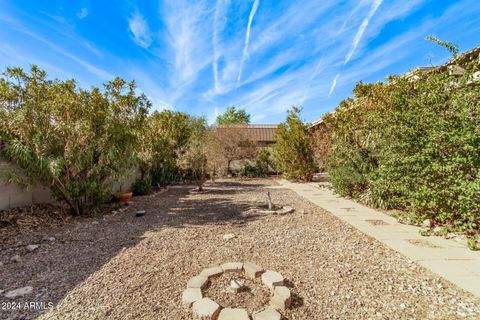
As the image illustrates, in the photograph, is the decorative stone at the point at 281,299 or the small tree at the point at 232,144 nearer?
the decorative stone at the point at 281,299

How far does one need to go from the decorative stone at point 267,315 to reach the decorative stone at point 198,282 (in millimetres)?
675

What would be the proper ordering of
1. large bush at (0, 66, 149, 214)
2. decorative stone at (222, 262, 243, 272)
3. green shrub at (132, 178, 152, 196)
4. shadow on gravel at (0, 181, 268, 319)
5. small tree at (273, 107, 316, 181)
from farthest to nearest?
small tree at (273, 107, 316, 181) < green shrub at (132, 178, 152, 196) < large bush at (0, 66, 149, 214) < decorative stone at (222, 262, 243, 272) < shadow on gravel at (0, 181, 268, 319)

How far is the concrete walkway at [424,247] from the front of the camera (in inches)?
99.9

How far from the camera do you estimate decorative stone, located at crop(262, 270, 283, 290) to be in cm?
226

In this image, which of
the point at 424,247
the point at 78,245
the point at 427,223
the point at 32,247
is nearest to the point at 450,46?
the point at 427,223

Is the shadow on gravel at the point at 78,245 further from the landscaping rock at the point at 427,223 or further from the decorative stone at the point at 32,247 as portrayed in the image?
the landscaping rock at the point at 427,223

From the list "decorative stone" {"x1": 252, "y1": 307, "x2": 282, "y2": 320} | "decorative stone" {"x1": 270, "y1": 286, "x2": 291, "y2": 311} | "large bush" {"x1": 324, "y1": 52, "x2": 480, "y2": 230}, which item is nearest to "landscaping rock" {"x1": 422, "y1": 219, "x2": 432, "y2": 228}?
"large bush" {"x1": 324, "y1": 52, "x2": 480, "y2": 230}

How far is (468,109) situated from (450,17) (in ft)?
12.9

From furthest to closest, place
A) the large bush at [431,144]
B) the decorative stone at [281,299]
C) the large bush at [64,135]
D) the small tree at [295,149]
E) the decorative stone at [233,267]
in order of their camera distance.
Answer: the small tree at [295,149] < the large bush at [64,135] < the large bush at [431,144] < the decorative stone at [233,267] < the decorative stone at [281,299]

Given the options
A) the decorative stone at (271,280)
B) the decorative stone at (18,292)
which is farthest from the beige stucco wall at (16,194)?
the decorative stone at (271,280)

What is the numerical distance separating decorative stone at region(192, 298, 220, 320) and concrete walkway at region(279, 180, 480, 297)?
252 cm

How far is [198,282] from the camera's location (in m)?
2.34

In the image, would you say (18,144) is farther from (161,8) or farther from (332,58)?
(332,58)

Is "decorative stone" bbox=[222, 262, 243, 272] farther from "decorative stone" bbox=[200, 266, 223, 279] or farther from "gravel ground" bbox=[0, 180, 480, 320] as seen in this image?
"gravel ground" bbox=[0, 180, 480, 320]
